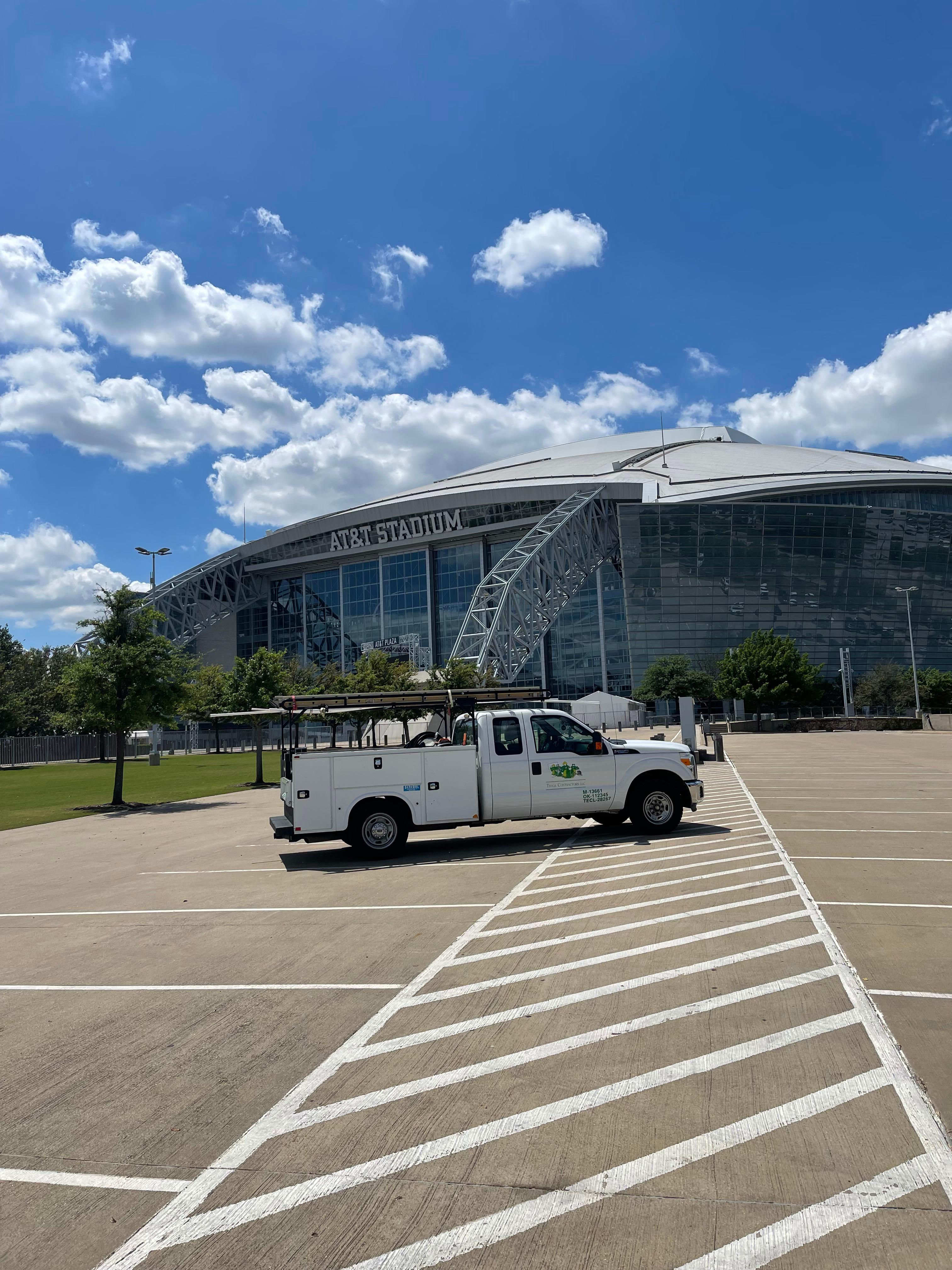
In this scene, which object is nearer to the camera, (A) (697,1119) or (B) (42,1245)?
(B) (42,1245)

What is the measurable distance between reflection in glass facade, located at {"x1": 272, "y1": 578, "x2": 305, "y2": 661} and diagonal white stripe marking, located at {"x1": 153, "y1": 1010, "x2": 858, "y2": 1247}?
88749mm

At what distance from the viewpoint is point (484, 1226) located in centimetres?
339

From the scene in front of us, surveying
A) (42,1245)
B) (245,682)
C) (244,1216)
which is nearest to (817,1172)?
(244,1216)

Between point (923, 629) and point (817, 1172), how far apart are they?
3287 inches

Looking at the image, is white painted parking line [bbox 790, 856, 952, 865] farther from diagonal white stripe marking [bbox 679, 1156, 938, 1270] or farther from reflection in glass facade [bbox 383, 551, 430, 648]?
reflection in glass facade [bbox 383, 551, 430, 648]

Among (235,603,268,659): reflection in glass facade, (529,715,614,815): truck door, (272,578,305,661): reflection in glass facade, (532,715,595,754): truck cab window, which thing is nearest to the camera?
(529,715,614,815): truck door

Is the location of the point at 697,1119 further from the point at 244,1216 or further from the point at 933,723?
the point at 933,723

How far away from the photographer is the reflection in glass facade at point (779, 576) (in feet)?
240

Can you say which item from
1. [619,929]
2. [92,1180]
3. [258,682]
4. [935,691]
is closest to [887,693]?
[935,691]

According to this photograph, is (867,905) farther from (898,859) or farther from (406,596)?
(406,596)

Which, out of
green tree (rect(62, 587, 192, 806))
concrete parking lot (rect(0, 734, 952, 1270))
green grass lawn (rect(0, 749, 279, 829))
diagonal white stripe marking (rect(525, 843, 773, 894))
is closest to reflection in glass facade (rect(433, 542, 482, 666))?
green grass lawn (rect(0, 749, 279, 829))

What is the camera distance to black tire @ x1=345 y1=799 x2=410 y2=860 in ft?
40.8

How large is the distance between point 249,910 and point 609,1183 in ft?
22.0

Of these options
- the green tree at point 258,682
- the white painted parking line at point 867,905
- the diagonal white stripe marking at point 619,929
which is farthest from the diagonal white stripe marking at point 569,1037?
the green tree at point 258,682
